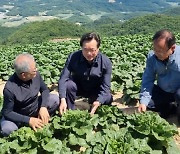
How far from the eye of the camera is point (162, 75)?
5152mm

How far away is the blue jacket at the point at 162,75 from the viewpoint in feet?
16.2

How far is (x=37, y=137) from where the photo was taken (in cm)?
425

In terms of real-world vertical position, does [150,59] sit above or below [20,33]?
above

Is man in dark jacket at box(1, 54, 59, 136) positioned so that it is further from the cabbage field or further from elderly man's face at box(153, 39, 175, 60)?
elderly man's face at box(153, 39, 175, 60)

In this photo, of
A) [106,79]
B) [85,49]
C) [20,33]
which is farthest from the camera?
[20,33]

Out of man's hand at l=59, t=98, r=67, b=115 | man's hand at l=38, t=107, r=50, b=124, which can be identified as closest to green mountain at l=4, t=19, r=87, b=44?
man's hand at l=59, t=98, r=67, b=115

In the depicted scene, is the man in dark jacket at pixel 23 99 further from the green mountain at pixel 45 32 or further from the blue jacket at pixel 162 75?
the green mountain at pixel 45 32

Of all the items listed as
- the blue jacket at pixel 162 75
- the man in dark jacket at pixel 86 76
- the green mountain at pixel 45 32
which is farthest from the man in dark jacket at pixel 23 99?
the green mountain at pixel 45 32

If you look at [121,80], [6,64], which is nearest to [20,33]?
[6,64]

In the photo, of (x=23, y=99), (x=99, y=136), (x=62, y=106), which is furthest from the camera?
(x=62, y=106)

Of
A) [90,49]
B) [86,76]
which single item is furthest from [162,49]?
[86,76]

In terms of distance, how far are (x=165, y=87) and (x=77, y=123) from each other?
161 centimetres

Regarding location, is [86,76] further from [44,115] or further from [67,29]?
[67,29]

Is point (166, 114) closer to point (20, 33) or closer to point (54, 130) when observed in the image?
point (54, 130)
